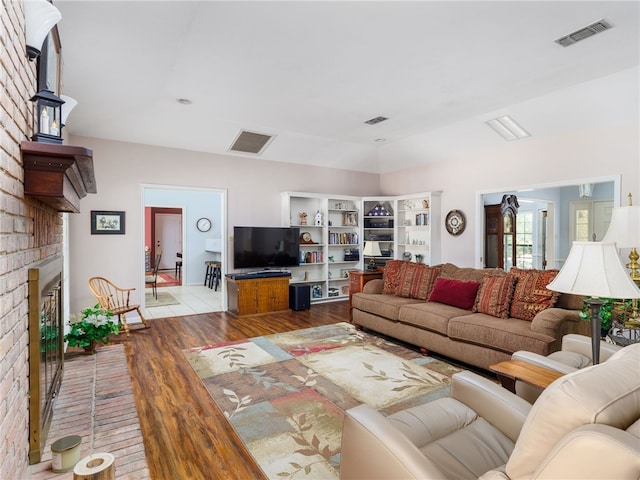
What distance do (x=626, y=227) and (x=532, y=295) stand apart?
102 cm

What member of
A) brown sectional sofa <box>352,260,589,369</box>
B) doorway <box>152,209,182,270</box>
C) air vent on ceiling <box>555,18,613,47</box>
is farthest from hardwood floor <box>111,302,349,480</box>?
doorway <box>152,209,182,270</box>

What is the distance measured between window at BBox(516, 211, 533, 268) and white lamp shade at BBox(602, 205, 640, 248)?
3.83 m

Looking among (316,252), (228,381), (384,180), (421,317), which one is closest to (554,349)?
(421,317)

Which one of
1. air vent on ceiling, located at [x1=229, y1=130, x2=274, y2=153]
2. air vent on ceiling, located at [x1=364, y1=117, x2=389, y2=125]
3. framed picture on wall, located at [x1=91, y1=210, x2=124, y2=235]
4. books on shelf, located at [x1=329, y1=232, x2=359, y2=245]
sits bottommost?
books on shelf, located at [x1=329, y1=232, x2=359, y2=245]

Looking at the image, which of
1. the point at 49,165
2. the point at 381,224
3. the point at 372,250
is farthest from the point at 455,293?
the point at 49,165

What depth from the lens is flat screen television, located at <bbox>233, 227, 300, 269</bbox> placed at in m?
6.05

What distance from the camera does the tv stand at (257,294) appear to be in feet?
19.0

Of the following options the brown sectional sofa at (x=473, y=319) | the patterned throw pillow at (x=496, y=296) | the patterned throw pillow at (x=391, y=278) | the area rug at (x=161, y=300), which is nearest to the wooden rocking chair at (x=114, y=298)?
the area rug at (x=161, y=300)

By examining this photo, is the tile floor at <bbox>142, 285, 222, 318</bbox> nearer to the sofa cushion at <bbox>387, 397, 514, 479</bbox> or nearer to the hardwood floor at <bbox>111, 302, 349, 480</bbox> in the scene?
the hardwood floor at <bbox>111, 302, 349, 480</bbox>

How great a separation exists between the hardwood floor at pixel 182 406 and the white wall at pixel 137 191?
1.13 m

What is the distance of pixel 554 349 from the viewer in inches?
119

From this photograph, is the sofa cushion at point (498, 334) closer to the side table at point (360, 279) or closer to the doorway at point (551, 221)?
the side table at point (360, 279)

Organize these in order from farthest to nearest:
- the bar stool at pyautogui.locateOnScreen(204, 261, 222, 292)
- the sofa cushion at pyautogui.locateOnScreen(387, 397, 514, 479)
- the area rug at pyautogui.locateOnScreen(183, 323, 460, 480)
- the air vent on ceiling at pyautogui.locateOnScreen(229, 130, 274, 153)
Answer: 1. the bar stool at pyautogui.locateOnScreen(204, 261, 222, 292)
2. the air vent on ceiling at pyautogui.locateOnScreen(229, 130, 274, 153)
3. the area rug at pyautogui.locateOnScreen(183, 323, 460, 480)
4. the sofa cushion at pyautogui.locateOnScreen(387, 397, 514, 479)

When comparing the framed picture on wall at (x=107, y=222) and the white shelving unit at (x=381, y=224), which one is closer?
the framed picture on wall at (x=107, y=222)
